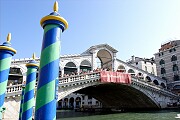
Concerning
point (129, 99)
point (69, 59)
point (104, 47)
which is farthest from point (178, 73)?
point (69, 59)

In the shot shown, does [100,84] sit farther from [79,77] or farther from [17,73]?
[17,73]

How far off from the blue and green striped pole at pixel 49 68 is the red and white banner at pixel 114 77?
1418cm

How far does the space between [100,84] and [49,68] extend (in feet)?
49.3

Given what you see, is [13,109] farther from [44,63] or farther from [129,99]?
[129,99]

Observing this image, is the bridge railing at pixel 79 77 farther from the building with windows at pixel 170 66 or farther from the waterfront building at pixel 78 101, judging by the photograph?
the waterfront building at pixel 78 101

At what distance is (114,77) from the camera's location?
1727 centimetres

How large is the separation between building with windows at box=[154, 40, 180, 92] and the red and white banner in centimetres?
1301

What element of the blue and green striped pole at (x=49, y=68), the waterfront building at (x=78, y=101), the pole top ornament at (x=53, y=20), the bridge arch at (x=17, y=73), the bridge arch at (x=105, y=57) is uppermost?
the bridge arch at (x=105, y=57)

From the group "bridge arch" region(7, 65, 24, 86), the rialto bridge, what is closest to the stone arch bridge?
the rialto bridge

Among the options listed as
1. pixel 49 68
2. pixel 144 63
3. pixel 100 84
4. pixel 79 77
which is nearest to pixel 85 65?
pixel 100 84

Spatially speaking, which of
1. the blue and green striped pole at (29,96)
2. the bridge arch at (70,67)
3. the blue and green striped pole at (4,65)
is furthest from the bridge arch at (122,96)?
the blue and green striped pole at (4,65)

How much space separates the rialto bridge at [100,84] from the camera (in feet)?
46.6

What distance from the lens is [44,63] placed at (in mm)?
2227

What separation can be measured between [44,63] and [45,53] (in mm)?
144
